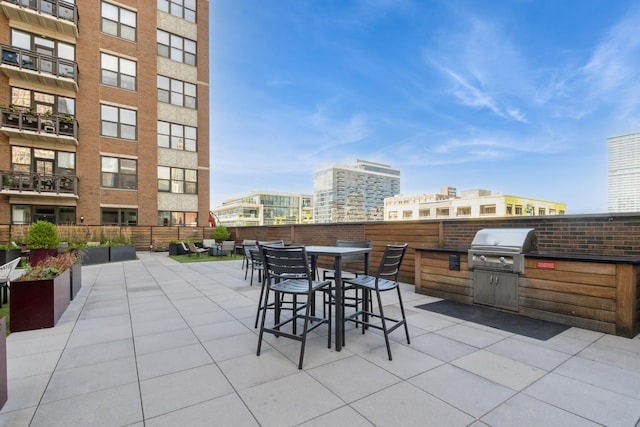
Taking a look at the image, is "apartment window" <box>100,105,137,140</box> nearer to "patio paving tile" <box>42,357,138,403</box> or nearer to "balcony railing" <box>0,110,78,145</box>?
"balcony railing" <box>0,110,78,145</box>

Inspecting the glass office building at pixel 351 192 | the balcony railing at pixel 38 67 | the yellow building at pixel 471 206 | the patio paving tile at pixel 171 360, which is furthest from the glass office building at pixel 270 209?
the patio paving tile at pixel 171 360

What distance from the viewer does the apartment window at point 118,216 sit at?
14.8 metres

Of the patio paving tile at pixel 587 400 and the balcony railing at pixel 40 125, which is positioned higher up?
the balcony railing at pixel 40 125

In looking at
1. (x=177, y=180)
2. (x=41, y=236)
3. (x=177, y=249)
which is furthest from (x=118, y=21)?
(x=41, y=236)

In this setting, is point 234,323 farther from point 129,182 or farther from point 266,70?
point 266,70

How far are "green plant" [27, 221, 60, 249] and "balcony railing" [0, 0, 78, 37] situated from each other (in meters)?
11.5

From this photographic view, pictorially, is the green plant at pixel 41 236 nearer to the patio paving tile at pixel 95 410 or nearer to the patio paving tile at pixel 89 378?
the patio paving tile at pixel 89 378

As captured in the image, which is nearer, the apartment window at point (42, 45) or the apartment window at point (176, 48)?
the apartment window at point (42, 45)

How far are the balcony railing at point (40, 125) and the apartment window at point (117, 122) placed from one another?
1.28 m

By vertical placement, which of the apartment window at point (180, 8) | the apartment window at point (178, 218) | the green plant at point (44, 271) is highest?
the apartment window at point (180, 8)

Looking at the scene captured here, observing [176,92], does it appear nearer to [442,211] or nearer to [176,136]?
[176,136]

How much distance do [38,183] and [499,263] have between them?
17601mm

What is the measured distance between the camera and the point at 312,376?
236cm

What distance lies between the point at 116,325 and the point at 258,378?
251cm
